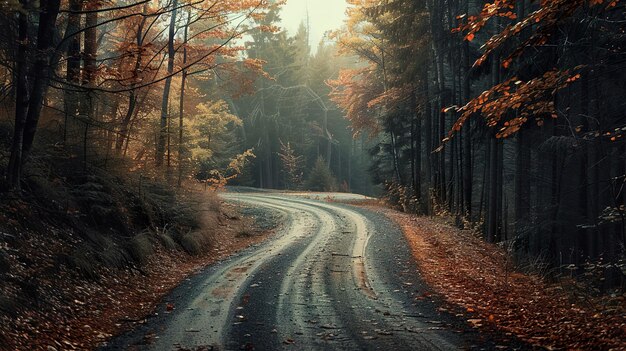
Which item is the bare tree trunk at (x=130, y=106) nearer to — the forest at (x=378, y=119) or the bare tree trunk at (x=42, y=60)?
the forest at (x=378, y=119)

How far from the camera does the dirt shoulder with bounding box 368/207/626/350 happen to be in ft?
22.1

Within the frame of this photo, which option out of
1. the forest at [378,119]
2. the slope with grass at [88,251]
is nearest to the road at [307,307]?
the slope with grass at [88,251]

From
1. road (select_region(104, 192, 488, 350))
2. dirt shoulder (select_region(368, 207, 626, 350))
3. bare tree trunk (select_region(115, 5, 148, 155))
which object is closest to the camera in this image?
dirt shoulder (select_region(368, 207, 626, 350))

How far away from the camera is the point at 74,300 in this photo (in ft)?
29.1

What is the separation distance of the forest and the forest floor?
0.31 metres

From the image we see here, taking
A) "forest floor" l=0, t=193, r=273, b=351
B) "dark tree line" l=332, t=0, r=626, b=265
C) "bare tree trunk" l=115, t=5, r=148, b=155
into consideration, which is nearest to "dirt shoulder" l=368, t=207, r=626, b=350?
"dark tree line" l=332, t=0, r=626, b=265

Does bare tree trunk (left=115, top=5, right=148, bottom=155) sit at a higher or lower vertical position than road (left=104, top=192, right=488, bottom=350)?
higher

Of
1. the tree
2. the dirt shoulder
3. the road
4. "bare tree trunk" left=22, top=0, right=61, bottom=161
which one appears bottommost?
the road

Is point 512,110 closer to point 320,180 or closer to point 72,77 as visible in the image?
point 72,77

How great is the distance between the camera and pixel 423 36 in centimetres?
2461

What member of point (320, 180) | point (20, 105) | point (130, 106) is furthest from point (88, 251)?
point (320, 180)

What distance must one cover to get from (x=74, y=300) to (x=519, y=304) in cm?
753

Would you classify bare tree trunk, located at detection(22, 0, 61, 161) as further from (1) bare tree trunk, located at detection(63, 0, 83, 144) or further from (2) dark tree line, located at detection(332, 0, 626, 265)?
(2) dark tree line, located at detection(332, 0, 626, 265)

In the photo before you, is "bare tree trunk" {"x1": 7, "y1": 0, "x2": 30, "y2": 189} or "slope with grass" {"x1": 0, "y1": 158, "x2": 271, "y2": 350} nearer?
"slope with grass" {"x1": 0, "y1": 158, "x2": 271, "y2": 350}
